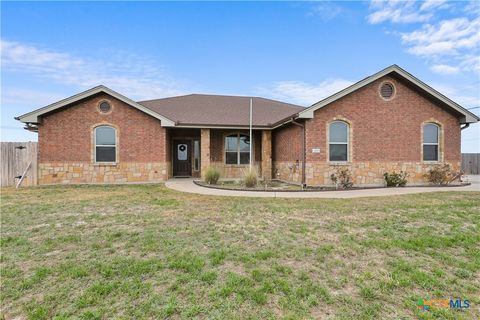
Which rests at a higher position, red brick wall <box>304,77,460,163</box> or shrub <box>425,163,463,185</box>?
red brick wall <box>304,77,460,163</box>

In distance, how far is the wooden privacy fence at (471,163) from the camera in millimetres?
18491

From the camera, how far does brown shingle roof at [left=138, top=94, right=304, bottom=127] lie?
1428 centimetres

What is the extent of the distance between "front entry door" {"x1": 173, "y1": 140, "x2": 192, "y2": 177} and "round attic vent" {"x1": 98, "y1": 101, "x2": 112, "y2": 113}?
4239 millimetres

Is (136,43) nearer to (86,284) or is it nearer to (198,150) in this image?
(198,150)

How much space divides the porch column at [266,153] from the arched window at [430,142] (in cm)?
773

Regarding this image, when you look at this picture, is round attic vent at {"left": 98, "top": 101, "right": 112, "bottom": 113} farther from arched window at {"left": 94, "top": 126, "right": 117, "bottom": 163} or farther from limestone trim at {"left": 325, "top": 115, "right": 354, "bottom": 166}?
limestone trim at {"left": 325, "top": 115, "right": 354, "bottom": 166}

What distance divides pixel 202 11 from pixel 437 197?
14948 mm

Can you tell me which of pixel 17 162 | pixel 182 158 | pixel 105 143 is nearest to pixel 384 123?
pixel 182 158

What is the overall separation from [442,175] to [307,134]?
6.94 meters

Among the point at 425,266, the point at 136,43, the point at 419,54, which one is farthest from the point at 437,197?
the point at 136,43

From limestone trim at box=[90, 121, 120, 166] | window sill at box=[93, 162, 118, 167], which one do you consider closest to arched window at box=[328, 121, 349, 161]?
limestone trim at box=[90, 121, 120, 166]

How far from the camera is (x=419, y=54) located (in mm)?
15156

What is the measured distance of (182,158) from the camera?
51.8 feet

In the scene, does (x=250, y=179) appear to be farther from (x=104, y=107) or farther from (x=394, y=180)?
(x=104, y=107)
